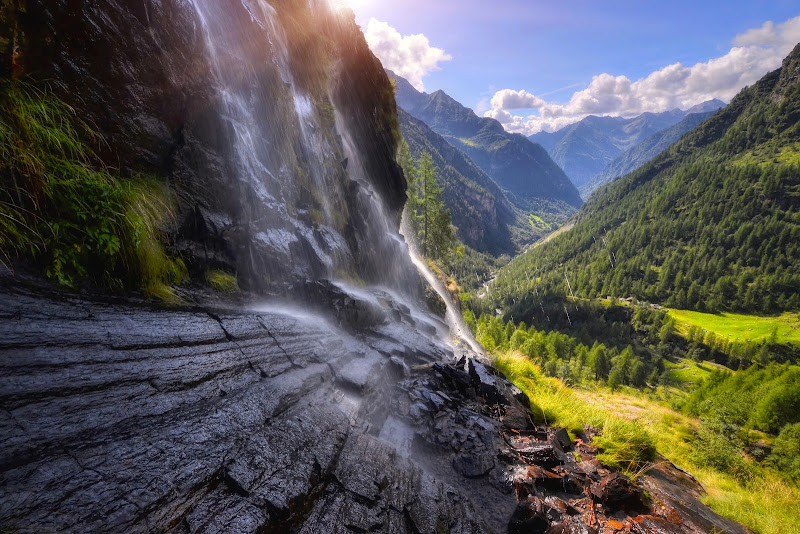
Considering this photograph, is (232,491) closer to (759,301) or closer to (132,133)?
(132,133)

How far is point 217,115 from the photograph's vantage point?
9.87m

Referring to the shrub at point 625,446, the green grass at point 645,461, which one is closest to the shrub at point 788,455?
the green grass at point 645,461

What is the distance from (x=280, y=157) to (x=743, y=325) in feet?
820

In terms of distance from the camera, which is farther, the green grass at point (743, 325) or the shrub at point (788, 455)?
the green grass at point (743, 325)

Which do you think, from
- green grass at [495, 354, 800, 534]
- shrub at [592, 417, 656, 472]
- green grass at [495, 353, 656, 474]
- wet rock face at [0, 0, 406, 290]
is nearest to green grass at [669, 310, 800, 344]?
green grass at [495, 354, 800, 534]

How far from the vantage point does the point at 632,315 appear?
6929 inches

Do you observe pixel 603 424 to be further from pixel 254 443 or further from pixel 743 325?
pixel 743 325

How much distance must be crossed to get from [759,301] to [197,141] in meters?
281

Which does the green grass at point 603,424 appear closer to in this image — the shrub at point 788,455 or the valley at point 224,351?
the valley at point 224,351

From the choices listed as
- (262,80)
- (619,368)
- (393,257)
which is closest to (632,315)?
(619,368)

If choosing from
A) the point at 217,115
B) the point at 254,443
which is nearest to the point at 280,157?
the point at 217,115

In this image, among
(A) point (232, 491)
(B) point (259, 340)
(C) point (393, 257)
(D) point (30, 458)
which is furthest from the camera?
(C) point (393, 257)

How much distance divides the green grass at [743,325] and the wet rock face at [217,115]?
21368 cm

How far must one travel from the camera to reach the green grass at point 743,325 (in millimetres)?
157750
